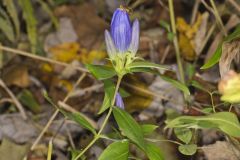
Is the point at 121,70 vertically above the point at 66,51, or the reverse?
the point at 121,70

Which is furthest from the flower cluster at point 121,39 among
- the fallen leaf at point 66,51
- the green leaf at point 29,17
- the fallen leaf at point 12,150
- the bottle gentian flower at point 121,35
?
the fallen leaf at point 66,51

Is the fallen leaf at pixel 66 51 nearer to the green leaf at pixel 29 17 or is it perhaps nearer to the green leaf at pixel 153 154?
the green leaf at pixel 29 17

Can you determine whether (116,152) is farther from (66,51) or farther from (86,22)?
(86,22)

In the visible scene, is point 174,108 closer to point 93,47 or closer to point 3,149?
point 3,149

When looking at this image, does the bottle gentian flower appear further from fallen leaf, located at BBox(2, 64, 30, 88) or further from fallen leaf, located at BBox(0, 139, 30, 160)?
fallen leaf, located at BBox(2, 64, 30, 88)

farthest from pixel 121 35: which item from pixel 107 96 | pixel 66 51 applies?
pixel 66 51

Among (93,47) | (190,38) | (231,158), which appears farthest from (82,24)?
(231,158)

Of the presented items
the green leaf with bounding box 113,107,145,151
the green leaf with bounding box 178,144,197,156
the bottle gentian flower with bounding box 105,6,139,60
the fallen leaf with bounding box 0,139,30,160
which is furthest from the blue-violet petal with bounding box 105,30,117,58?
the fallen leaf with bounding box 0,139,30,160
